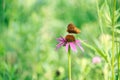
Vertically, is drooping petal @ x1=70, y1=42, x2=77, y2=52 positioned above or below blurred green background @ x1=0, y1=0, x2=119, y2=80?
above

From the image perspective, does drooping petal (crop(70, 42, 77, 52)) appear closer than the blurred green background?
Yes

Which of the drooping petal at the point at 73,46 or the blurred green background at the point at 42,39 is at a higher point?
the drooping petal at the point at 73,46

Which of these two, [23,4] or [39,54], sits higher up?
[23,4]

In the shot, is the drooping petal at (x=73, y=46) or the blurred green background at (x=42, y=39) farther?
the blurred green background at (x=42, y=39)

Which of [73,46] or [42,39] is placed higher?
[73,46]

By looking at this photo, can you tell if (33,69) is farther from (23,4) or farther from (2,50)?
(23,4)

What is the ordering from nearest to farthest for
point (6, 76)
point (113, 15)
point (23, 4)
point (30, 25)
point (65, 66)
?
point (113, 15)
point (6, 76)
point (65, 66)
point (30, 25)
point (23, 4)

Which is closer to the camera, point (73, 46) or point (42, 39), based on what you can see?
point (73, 46)

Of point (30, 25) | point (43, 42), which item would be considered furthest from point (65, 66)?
point (30, 25)
